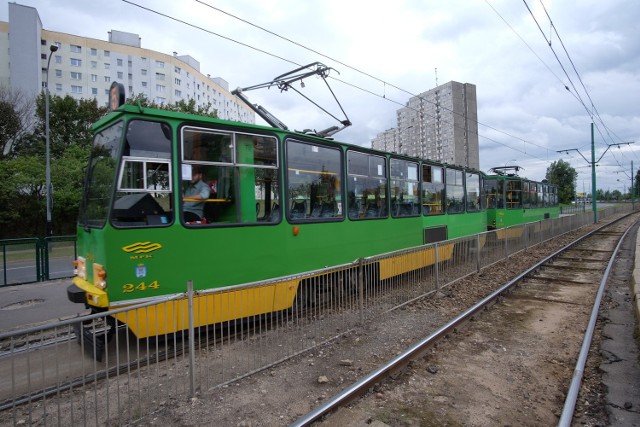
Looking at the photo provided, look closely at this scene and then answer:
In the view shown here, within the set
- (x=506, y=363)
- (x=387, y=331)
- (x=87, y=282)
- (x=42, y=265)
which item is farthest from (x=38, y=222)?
(x=506, y=363)

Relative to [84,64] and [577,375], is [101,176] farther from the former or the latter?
[84,64]

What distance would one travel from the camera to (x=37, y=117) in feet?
104

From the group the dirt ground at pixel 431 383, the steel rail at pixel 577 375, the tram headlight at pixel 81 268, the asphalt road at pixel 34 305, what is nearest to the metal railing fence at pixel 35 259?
the asphalt road at pixel 34 305

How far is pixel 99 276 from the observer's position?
4.35m

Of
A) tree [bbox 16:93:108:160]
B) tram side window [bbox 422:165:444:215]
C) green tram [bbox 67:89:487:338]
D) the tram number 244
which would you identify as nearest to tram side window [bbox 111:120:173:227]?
green tram [bbox 67:89:487:338]

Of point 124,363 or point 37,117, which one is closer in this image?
→ point 124,363

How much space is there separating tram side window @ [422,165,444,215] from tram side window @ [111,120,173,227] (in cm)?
677

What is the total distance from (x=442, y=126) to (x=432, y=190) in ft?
229

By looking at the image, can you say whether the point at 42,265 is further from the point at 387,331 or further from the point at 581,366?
the point at 581,366

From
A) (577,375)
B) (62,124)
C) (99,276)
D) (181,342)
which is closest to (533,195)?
(577,375)

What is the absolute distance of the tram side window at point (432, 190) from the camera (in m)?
9.70

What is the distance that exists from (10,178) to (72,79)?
1546 inches

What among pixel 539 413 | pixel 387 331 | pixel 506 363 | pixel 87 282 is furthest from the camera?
pixel 387 331

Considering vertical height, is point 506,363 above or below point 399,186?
below
